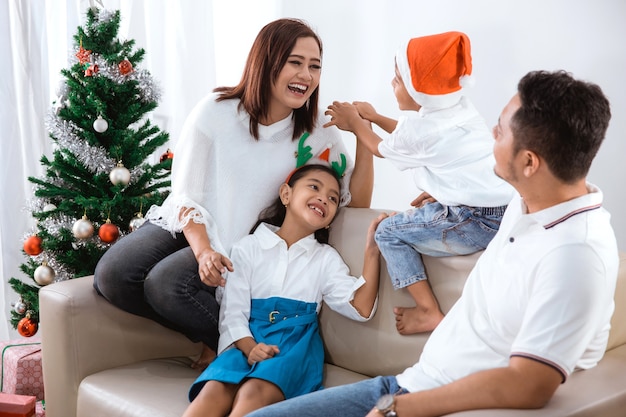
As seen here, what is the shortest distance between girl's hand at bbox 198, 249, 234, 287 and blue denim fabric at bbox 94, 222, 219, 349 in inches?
4.4

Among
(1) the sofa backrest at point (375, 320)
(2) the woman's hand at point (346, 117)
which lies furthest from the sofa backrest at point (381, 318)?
(2) the woman's hand at point (346, 117)

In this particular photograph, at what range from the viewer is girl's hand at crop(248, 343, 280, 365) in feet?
6.14

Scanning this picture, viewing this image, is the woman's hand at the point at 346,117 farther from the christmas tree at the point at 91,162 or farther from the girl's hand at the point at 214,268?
the christmas tree at the point at 91,162

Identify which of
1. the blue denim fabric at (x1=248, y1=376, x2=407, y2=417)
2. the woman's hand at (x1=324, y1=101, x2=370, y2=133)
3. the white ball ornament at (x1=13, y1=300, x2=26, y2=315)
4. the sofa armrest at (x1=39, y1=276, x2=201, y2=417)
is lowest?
the white ball ornament at (x1=13, y1=300, x2=26, y2=315)

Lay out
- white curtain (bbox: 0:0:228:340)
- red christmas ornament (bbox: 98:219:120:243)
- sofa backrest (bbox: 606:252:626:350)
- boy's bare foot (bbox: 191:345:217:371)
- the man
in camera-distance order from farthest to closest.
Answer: white curtain (bbox: 0:0:228:340) → red christmas ornament (bbox: 98:219:120:243) → boy's bare foot (bbox: 191:345:217:371) → sofa backrest (bbox: 606:252:626:350) → the man

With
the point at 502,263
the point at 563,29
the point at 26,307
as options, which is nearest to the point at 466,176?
the point at 502,263

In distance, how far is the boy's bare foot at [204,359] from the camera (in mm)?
2152

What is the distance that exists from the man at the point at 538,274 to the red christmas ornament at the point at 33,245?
162 cm

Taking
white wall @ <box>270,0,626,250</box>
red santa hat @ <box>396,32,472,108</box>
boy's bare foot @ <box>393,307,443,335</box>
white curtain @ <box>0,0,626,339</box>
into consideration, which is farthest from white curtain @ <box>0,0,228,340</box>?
boy's bare foot @ <box>393,307,443,335</box>

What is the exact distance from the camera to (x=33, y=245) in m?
2.54

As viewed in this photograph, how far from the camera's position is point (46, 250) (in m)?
2.59

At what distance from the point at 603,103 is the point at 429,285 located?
74 centimetres

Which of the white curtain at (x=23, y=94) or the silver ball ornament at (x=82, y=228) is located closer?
the silver ball ornament at (x=82, y=228)

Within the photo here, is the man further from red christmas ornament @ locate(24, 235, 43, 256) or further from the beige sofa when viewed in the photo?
red christmas ornament @ locate(24, 235, 43, 256)
